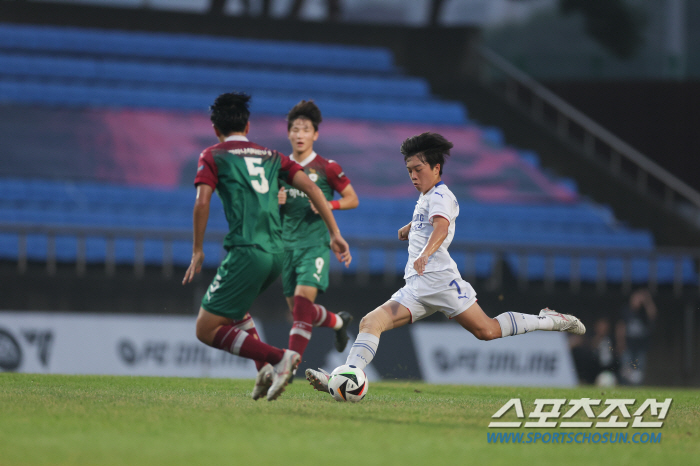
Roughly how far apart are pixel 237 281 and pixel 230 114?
1042mm

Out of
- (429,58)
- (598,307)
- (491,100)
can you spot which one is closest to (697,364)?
(598,307)

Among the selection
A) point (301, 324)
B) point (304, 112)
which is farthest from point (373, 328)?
point (304, 112)

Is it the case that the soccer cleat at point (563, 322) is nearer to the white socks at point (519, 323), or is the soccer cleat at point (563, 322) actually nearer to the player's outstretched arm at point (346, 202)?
the white socks at point (519, 323)

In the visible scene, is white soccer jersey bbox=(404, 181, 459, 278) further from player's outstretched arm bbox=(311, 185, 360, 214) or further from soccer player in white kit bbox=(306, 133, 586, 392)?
player's outstretched arm bbox=(311, 185, 360, 214)

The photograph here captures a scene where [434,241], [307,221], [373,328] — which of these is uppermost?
[434,241]

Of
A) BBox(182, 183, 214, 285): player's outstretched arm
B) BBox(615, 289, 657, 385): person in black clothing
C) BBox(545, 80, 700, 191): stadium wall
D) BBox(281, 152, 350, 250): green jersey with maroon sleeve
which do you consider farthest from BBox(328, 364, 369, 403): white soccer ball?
BBox(545, 80, 700, 191): stadium wall

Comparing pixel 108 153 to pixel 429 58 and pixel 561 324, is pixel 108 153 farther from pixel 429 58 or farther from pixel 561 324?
pixel 561 324

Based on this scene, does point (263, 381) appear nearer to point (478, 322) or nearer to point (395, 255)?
point (478, 322)

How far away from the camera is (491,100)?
68.3 ft

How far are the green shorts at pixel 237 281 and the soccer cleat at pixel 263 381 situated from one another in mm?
366

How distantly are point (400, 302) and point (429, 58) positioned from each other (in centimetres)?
1634

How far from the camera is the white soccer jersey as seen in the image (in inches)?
238

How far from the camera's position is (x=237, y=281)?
17.6ft

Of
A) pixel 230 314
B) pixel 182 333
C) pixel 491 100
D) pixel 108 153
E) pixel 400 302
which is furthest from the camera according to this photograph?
pixel 491 100
